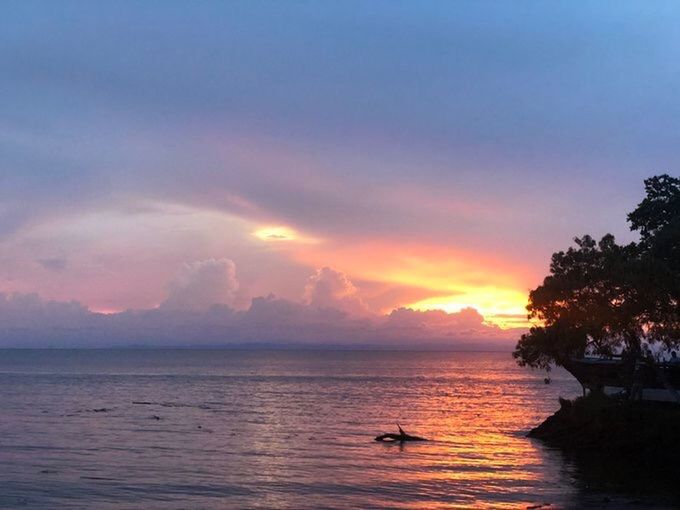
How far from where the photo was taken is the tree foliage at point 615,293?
4022cm

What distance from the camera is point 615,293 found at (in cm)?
4300

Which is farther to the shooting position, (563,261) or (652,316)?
(563,261)

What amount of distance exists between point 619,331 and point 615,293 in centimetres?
240

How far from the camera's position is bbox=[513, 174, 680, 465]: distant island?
1613 inches

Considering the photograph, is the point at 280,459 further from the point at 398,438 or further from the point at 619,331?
the point at 619,331

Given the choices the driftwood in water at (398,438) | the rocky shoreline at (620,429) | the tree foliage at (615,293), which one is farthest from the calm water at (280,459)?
the tree foliage at (615,293)

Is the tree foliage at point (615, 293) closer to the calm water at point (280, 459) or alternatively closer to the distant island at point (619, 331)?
the distant island at point (619, 331)

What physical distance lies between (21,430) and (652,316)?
4666 centimetres

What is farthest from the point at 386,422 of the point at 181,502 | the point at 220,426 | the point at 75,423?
the point at 181,502

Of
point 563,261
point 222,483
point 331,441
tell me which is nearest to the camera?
point 222,483

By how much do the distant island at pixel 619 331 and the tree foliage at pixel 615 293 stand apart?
60 millimetres

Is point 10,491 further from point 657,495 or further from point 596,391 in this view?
point 596,391

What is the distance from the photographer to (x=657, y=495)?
110 ft

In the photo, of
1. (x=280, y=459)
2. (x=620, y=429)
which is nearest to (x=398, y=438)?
(x=280, y=459)
